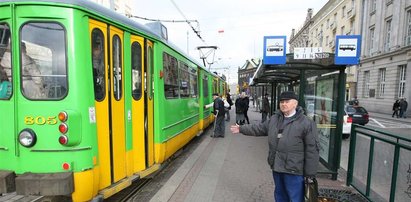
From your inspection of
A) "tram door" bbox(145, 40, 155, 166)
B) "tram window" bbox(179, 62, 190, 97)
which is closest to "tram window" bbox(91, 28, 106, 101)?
"tram door" bbox(145, 40, 155, 166)

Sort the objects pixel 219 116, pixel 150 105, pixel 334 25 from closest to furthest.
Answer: pixel 150 105 < pixel 219 116 < pixel 334 25

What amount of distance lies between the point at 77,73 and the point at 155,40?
2.12 m

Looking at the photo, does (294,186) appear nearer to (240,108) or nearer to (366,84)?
(240,108)

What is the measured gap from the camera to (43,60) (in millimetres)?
3494

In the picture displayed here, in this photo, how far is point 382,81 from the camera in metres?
30.3

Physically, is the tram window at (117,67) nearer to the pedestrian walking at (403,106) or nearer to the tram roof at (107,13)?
the tram roof at (107,13)

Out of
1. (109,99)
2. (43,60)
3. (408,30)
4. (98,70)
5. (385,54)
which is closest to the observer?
(43,60)

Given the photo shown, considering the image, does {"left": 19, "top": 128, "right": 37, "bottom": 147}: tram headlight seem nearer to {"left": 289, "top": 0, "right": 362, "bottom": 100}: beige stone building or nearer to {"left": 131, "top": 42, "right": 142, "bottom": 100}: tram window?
{"left": 131, "top": 42, "right": 142, "bottom": 100}: tram window

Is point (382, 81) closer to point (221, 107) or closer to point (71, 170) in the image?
point (221, 107)

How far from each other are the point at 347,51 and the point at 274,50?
1307 millimetres

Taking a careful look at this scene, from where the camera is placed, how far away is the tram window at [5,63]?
353 centimetres

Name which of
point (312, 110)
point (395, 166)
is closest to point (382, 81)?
point (312, 110)

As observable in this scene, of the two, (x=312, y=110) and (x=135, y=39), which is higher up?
(x=135, y=39)

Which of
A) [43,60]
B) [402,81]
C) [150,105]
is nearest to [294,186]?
[150,105]
